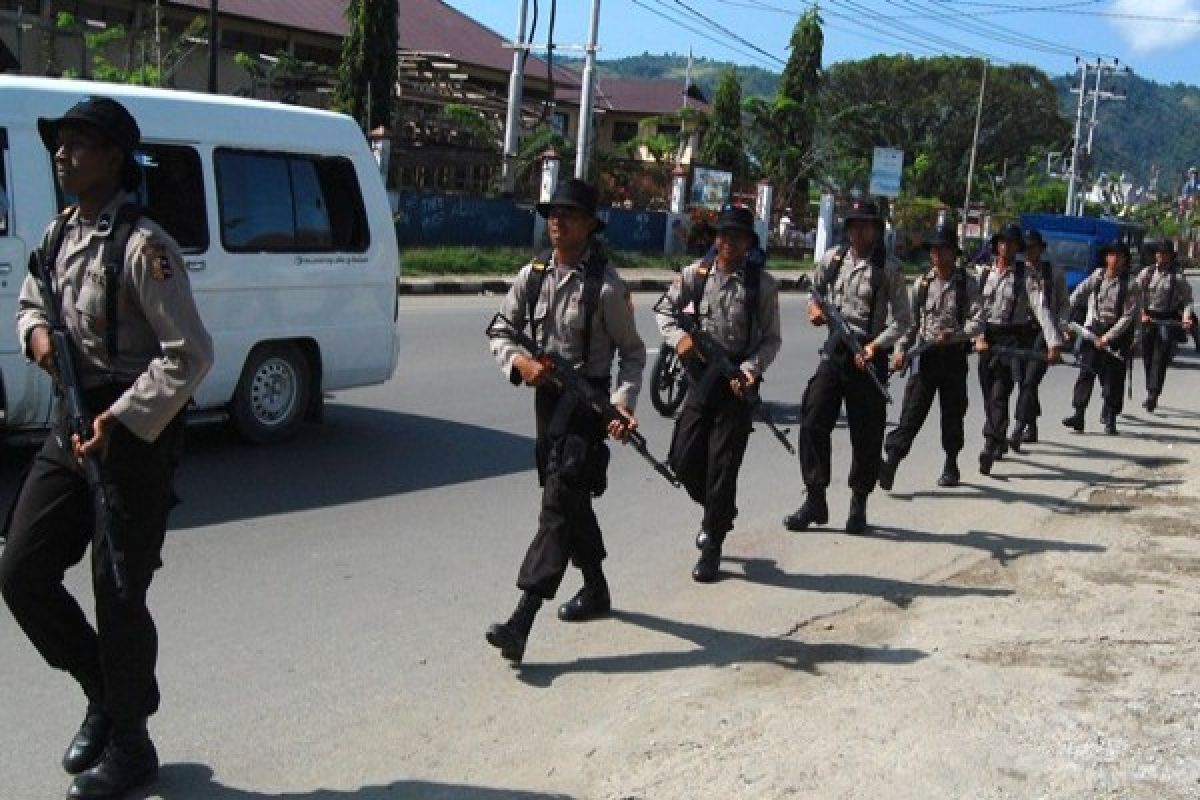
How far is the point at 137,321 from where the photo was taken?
12.0 feet

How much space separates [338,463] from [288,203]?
1.63m

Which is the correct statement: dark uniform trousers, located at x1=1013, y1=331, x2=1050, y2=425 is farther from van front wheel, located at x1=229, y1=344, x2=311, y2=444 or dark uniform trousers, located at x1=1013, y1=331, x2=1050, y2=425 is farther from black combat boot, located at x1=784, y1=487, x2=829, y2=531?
van front wheel, located at x1=229, y1=344, x2=311, y2=444

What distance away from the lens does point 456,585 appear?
241 inches

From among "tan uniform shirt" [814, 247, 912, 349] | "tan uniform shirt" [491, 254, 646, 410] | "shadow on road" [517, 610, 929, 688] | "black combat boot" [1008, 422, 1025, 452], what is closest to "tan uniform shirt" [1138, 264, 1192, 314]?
"black combat boot" [1008, 422, 1025, 452]

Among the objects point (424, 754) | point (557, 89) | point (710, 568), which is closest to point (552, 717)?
point (424, 754)

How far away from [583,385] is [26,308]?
201 centimetres

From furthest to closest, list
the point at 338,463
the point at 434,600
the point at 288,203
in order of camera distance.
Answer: the point at 288,203 < the point at 338,463 < the point at 434,600

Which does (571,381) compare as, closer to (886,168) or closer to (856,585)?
(856,585)

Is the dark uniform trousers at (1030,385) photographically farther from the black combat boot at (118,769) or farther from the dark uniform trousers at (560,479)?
the black combat boot at (118,769)

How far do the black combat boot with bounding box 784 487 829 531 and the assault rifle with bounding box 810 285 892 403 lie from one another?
2.11ft

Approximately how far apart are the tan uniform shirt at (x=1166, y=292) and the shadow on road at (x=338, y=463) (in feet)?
24.0

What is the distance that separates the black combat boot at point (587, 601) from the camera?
5680mm

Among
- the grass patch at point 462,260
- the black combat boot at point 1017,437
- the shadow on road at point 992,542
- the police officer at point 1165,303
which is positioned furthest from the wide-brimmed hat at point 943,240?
the grass patch at point 462,260

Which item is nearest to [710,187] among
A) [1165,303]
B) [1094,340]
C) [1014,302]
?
[1165,303]
